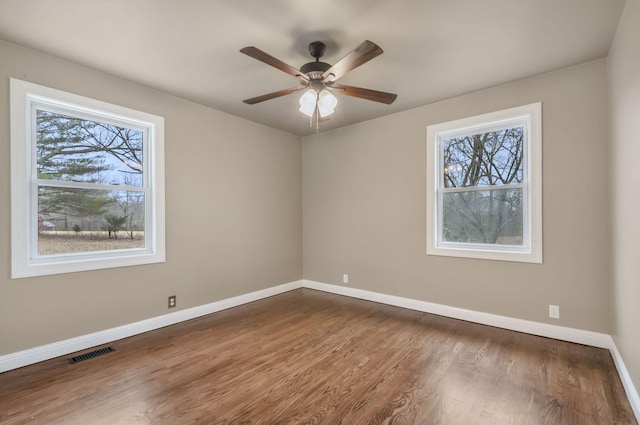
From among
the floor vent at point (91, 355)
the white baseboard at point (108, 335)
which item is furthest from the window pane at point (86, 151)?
the floor vent at point (91, 355)

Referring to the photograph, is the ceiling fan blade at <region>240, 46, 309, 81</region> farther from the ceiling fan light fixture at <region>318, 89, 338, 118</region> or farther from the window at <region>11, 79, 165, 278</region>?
the window at <region>11, 79, 165, 278</region>

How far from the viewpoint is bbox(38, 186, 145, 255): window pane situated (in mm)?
2670

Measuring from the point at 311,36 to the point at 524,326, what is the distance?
11.4 feet

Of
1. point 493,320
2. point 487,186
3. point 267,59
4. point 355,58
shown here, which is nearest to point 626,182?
point 487,186

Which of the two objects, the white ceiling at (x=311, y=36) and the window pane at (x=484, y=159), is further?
the window pane at (x=484, y=159)

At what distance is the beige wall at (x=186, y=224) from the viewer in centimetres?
248

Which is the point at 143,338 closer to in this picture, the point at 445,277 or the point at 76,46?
the point at 76,46

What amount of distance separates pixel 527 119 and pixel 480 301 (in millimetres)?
2048

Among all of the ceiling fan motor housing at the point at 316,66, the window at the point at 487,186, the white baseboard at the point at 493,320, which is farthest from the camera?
the window at the point at 487,186

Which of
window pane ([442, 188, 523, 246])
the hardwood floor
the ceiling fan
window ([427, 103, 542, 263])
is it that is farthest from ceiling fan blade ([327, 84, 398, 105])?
the hardwood floor

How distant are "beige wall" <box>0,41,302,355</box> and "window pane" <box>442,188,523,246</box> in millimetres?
2491

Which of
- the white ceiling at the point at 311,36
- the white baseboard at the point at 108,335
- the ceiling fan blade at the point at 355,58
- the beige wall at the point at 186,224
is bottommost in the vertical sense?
the white baseboard at the point at 108,335

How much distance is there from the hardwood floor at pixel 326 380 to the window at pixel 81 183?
0.92m

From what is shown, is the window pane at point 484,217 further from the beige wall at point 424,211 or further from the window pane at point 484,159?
the beige wall at point 424,211
